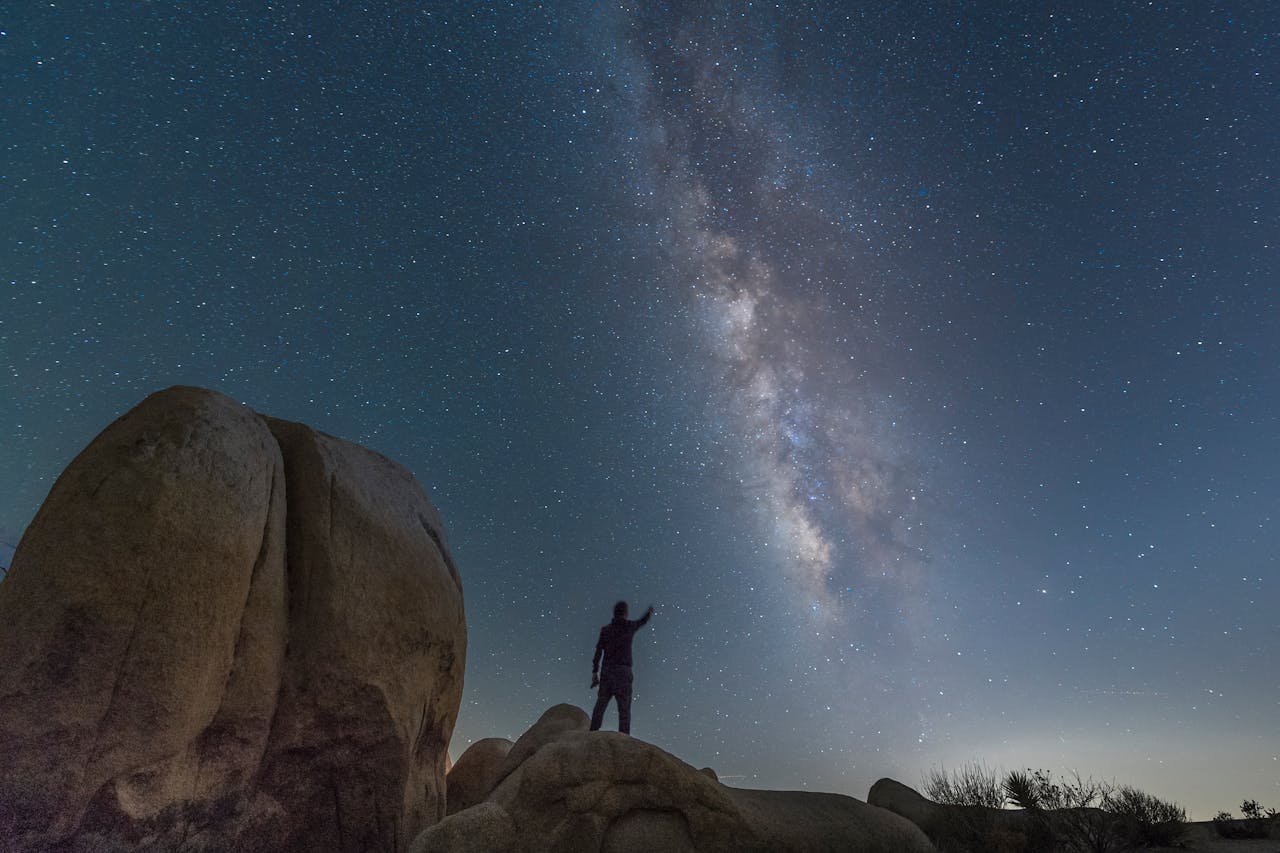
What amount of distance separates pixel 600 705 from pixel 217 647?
22.5 ft

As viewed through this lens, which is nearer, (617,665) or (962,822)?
(962,822)

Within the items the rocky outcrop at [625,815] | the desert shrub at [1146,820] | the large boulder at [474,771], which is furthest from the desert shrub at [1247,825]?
the large boulder at [474,771]

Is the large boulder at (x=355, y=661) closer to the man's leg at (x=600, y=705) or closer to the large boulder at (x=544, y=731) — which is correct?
the large boulder at (x=544, y=731)

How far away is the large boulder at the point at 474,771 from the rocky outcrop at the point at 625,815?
668cm

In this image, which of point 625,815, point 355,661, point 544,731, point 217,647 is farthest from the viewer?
point 544,731

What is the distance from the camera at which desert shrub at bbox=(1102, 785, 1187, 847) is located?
11.0m

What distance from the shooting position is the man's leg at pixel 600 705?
12367 mm

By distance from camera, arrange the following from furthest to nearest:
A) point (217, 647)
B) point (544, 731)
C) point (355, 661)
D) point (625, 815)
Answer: point (544, 731)
point (355, 661)
point (625, 815)
point (217, 647)

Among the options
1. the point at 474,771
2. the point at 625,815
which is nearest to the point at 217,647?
the point at 625,815

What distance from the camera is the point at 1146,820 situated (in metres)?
11.5

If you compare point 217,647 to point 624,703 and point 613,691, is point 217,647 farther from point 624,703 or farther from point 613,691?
point 624,703

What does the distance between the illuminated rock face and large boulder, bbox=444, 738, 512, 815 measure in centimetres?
495

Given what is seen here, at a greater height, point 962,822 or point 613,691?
point 613,691

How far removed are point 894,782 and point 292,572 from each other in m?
11.9
